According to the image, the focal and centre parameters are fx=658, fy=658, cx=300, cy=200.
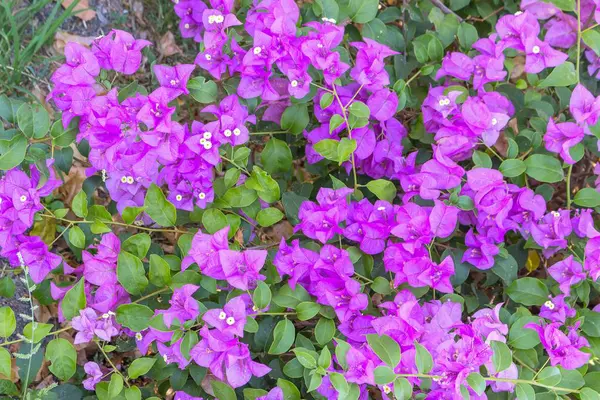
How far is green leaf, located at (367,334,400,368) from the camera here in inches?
68.5

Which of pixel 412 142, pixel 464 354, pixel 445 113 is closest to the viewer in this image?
pixel 464 354

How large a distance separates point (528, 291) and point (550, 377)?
0.38 metres

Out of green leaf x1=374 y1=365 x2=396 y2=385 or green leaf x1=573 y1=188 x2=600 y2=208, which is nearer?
green leaf x1=374 y1=365 x2=396 y2=385

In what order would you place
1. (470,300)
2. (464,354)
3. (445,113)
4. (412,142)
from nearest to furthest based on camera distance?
(464,354) → (445,113) → (470,300) → (412,142)

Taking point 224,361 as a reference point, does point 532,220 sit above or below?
above

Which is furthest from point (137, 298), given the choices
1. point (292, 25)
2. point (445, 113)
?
point (445, 113)

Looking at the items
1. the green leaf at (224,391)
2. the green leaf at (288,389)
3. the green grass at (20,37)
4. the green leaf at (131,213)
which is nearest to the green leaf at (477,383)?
the green leaf at (288,389)

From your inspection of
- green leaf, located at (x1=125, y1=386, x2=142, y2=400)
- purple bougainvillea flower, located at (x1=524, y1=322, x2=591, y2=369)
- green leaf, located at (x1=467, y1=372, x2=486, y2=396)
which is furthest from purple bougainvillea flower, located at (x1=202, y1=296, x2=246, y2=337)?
purple bougainvillea flower, located at (x1=524, y1=322, x2=591, y2=369)

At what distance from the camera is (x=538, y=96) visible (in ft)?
7.70

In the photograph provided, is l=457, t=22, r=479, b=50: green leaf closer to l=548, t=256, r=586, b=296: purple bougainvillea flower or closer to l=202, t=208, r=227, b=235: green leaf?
l=548, t=256, r=586, b=296: purple bougainvillea flower

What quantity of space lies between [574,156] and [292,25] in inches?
39.7

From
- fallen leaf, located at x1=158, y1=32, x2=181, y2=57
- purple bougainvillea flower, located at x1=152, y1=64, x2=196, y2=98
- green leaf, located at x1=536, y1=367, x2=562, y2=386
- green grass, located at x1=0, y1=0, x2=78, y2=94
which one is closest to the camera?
green leaf, located at x1=536, y1=367, x2=562, y2=386

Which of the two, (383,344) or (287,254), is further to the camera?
(287,254)

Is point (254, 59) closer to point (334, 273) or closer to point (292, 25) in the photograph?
point (292, 25)
